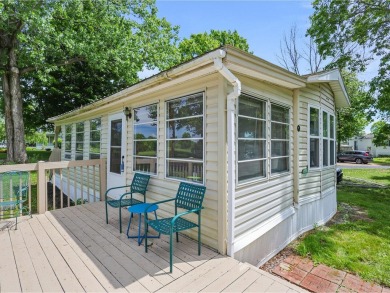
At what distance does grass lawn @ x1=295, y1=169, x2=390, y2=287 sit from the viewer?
3.44m

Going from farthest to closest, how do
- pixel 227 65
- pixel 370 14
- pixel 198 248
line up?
pixel 370 14, pixel 198 248, pixel 227 65

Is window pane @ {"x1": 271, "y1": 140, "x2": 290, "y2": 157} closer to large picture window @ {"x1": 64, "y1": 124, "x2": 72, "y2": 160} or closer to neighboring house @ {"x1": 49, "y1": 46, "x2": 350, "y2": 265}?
neighboring house @ {"x1": 49, "y1": 46, "x2": 350, "y2": 265}

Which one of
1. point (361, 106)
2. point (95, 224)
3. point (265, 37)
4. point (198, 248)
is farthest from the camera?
point (361, 106)

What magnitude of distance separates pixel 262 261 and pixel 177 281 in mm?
1910

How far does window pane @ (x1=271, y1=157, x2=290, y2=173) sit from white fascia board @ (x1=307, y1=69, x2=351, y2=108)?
171 cm

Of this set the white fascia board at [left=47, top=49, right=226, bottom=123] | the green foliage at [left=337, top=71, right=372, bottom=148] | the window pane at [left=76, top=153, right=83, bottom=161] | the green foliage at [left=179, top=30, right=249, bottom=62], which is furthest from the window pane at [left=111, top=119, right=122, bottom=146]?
the green foliage at [left=337, top=71, right=372, bottom=148]

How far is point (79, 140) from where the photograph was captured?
802 centimetres

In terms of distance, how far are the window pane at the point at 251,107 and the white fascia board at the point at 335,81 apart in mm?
1514

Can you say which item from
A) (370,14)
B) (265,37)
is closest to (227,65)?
(265,37)

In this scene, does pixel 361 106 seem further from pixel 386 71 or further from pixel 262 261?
pixel 262 261

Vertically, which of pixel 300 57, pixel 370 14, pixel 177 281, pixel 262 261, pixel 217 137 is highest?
pixel 300 57

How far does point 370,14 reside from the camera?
8.92m

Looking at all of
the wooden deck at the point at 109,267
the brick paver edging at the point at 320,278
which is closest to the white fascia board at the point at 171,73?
the wooden deck at the point at 109,267

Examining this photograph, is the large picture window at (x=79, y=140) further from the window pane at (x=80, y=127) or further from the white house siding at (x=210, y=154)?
the white house siding at (x=210, y=154)
